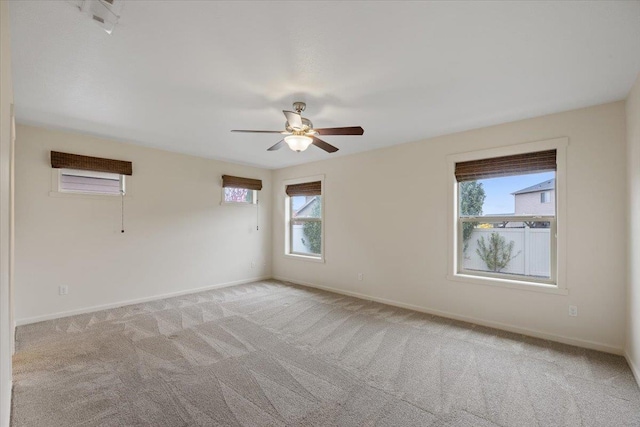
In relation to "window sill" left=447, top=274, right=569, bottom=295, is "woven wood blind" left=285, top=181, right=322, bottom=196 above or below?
above

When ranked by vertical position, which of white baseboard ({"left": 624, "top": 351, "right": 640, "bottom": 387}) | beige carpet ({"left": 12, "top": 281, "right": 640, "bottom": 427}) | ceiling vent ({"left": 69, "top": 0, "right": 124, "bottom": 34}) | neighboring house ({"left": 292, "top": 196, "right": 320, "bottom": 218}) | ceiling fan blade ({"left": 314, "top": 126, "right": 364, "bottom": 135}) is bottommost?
beige carpet ({"left": 12, "top": 281, "right": 640, "bottom": 427})

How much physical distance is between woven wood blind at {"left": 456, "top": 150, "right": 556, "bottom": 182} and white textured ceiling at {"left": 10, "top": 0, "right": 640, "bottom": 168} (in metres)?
0.49

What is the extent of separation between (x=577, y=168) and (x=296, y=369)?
361 cm

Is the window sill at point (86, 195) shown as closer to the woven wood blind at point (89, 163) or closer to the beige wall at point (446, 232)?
the woven wood blind at point (89, 163)

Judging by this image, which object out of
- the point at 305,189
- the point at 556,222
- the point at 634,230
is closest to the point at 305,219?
the point at 305,189

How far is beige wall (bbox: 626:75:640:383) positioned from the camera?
8.34 feet

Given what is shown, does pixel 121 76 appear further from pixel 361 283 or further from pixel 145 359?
pixel 361 283

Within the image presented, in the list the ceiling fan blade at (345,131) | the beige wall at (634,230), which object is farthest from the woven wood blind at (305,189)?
the beige wall at (634,230)

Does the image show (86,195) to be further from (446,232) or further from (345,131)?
(446,232)

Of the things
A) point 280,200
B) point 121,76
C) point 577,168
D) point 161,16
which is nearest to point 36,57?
point 121,76

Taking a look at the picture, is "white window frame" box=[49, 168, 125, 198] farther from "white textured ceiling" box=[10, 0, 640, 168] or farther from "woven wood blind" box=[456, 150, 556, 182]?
"woven wood blind" box=[456, 150, 556, 182]

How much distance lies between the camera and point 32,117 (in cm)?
355

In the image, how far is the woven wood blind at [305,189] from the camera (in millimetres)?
5930

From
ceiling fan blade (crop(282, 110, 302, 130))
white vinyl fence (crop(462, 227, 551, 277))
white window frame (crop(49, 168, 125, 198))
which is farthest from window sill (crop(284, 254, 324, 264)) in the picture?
ceiling fan blade (crop(282, 110, 302, 130))
